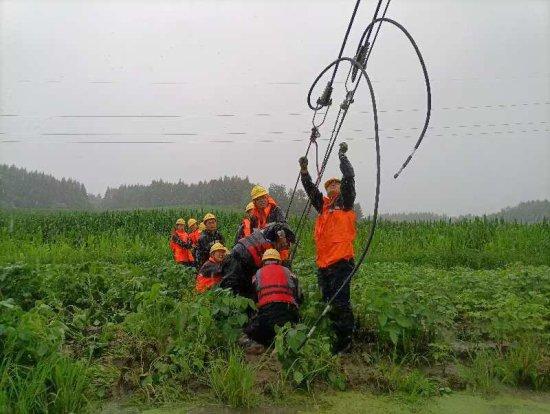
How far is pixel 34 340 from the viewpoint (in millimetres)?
4363

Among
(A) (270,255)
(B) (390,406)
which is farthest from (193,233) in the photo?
(B) (390,406)

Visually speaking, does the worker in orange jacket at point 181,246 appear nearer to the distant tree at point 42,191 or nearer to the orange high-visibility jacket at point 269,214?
the orange high-visibility jacket at point 269,214

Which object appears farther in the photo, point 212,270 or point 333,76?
point 212,270

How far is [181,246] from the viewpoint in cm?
1220

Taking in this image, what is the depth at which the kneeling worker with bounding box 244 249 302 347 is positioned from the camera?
533 centimetres

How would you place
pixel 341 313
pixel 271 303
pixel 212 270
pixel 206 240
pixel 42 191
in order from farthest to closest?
pixel 42 191 < pixel 206 240 < pixel 212 270 < pixel 341 313 < pixel 271 303

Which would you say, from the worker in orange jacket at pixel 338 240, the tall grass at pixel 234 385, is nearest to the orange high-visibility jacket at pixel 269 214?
the worker in orange jacket at pixel 338 240

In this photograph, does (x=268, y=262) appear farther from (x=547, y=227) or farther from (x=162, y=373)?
(x=547, y=227)

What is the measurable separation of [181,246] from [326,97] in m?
7.39

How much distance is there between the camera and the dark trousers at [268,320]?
5.32 m

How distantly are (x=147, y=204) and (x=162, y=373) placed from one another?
91516 millimetres

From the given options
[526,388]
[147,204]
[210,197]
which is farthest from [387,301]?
[147,204]

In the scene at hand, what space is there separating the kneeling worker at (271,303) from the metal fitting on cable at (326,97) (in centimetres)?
205

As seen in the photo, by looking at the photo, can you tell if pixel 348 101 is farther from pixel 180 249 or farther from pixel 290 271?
pixel 180 249
